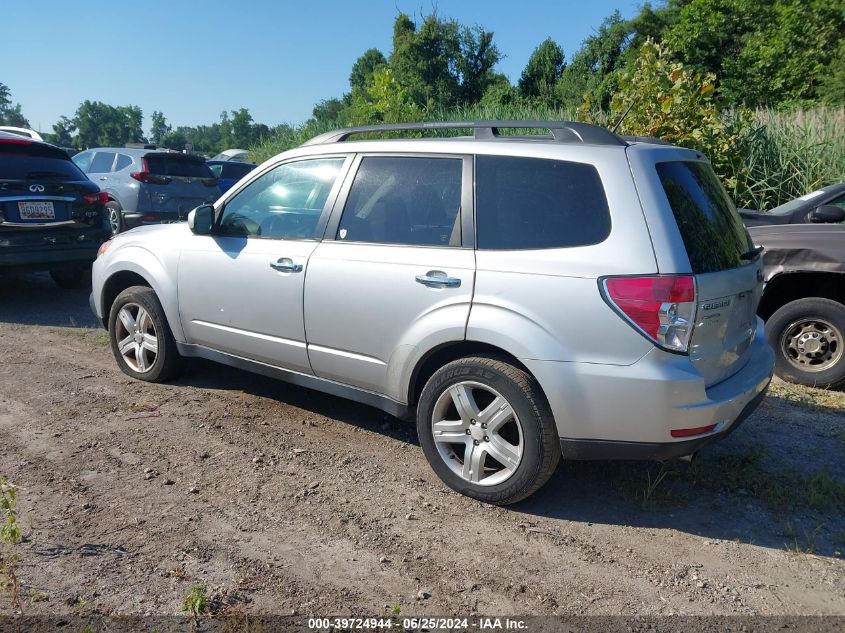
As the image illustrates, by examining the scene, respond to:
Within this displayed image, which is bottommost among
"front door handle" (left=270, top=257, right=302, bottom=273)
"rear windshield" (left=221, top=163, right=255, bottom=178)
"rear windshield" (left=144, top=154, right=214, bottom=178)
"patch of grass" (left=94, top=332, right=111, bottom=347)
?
"patch of grass" (left=94, top=332, right=111, bottom=347)

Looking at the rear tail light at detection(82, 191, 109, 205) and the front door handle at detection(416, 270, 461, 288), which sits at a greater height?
the rear tail light at detection(82, 191, 109, 205)

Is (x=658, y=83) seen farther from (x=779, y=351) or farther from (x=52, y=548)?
(x=52, y=548)

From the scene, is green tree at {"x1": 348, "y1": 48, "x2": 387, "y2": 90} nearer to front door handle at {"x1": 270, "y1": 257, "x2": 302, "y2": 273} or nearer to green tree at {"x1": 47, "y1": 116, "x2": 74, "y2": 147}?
green tree at {"x1": 47, "y1": 116, "x2": 74, "y2": 147}

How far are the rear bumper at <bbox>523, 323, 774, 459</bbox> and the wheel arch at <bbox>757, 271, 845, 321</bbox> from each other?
2.75m

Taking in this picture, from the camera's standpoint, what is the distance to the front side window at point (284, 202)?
4551 millimetres

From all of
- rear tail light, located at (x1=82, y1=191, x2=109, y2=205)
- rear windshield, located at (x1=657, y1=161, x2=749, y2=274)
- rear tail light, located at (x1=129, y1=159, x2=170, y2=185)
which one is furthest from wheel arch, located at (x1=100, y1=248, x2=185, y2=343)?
rear tail light, located at (x1=129, y1=159, x2=170, y2=185)

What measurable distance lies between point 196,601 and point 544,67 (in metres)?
41.1

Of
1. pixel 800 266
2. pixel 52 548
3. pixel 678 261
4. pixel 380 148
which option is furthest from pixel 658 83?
pixel 52 548

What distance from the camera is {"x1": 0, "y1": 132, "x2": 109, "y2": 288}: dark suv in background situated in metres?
7.58

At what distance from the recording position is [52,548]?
3.27m

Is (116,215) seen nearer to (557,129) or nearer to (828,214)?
(557,129)

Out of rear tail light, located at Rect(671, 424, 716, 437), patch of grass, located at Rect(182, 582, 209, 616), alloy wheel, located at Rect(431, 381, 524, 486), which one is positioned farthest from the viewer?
alloy wheel, located at Rect(431, 381, 524, 486)

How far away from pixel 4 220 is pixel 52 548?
5.35 metres

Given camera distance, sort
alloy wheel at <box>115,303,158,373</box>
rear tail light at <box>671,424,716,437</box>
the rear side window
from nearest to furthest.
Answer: rear tail light at <box>671,424,716,437</box>, alloy wheel at <box>115,303,158,373</box>, the rear side window
